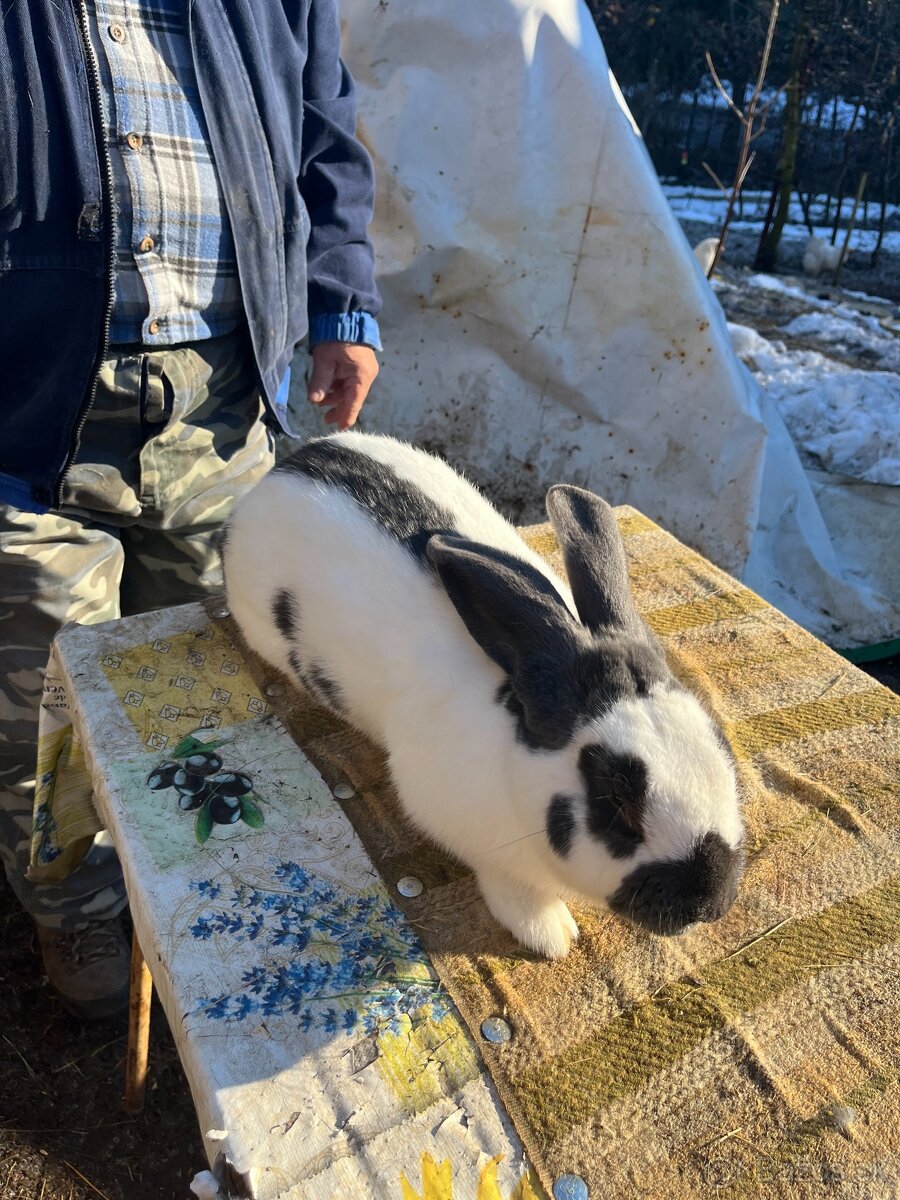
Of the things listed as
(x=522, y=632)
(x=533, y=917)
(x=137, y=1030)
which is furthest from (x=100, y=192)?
(x=137, y=1030)

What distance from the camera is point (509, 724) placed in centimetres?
130

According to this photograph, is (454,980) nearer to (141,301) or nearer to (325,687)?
(325,687)

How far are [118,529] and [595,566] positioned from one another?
1.05 m

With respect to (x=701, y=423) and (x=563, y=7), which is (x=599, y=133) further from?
(x=701, y=423)

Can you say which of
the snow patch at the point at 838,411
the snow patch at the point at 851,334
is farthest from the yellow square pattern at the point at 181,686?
the snow patch at the point at 851,334

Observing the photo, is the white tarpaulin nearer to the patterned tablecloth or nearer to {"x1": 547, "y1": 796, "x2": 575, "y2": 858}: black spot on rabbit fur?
the patterned tablecloth

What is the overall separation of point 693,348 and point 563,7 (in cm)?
116

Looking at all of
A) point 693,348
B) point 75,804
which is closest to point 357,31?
point 693,348

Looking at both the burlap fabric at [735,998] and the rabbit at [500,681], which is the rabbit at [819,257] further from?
the rabbit at [500,681]

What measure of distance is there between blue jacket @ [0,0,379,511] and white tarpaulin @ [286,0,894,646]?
1151 mm

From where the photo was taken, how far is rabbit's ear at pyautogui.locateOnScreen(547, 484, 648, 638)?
1335 millimetres

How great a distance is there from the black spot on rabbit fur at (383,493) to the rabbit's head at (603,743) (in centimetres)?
16

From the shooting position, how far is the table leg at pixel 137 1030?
1594 millimetres

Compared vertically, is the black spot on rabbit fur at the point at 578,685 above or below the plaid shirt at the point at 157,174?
below
